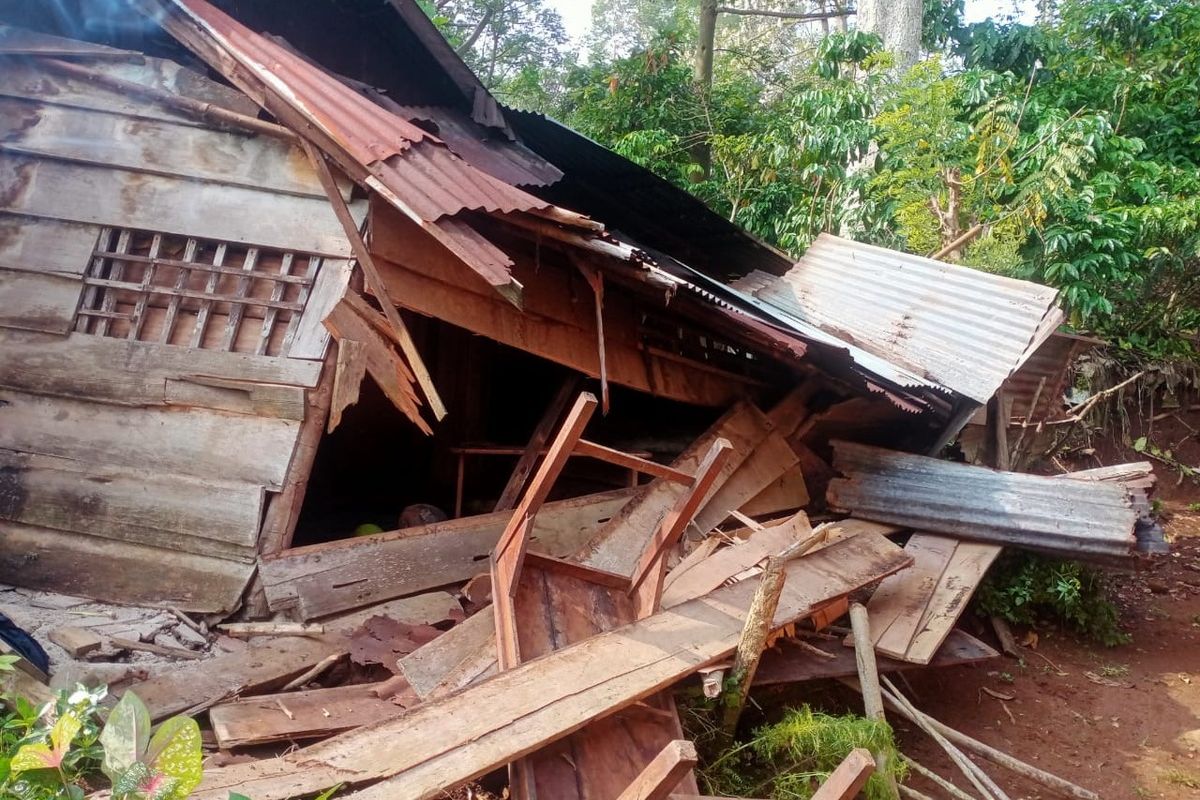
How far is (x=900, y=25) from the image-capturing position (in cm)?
1199

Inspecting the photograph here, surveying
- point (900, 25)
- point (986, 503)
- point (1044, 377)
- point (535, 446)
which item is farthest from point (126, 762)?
point (900, 25)

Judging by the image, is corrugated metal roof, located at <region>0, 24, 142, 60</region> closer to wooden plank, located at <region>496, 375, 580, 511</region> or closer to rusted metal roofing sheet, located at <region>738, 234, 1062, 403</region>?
wooden plank, located at <region>496, 375, 580, 511</region>

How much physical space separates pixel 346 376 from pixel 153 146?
189 cm

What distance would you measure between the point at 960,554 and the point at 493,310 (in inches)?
149

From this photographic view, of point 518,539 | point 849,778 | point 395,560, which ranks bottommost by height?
point 395,560

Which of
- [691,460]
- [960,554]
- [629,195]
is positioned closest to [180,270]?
[691,460]

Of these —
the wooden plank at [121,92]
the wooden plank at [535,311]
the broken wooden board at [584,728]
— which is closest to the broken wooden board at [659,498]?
the wooden plank at [535,311]

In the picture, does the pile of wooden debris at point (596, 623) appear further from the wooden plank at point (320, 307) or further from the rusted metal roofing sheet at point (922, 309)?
the wooden plank at point (320, 307)

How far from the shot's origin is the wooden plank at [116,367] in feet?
14.7

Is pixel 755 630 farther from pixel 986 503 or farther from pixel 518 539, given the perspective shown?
pixel 986 503

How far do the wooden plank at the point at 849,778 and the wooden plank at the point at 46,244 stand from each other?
4748mm

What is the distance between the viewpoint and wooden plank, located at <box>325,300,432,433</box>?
4355 mm

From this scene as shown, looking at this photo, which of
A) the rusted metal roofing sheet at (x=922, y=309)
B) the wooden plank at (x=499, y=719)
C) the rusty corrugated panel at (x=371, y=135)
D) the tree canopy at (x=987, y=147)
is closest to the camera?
the wooden plank at (x=499, y=719)

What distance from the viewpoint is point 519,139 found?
7555mm
